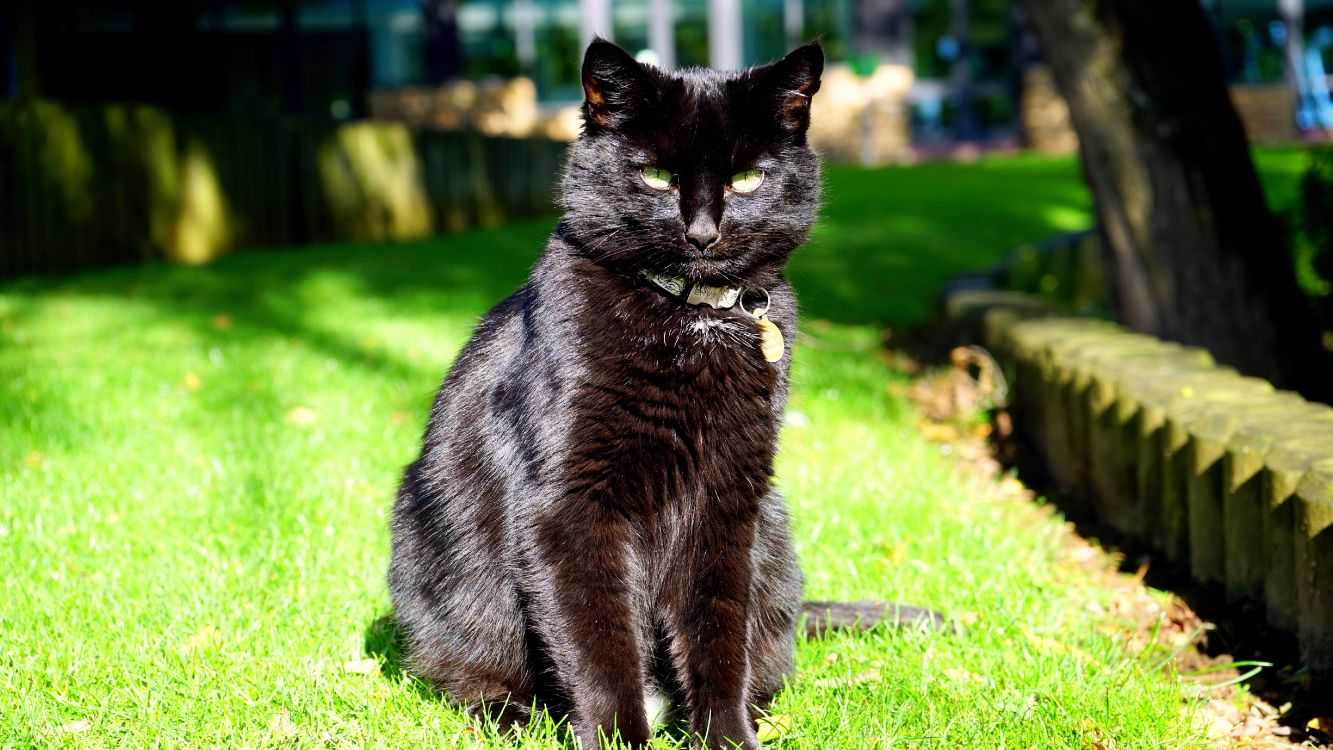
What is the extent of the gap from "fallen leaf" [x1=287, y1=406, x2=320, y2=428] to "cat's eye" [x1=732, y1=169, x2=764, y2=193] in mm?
2978

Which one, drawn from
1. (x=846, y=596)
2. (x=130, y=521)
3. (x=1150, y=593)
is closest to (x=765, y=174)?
(x=846, y=596)

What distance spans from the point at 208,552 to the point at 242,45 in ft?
72.1

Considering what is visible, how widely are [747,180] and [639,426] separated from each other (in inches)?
22.3

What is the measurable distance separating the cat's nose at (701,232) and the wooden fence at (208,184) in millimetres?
4510

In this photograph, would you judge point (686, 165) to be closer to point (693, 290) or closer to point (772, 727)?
point (693, 290)

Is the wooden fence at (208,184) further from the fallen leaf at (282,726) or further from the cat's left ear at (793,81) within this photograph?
the fallen leaf at (282,726)

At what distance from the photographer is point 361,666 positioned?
9.68ft

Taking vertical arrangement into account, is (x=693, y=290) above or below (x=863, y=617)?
above

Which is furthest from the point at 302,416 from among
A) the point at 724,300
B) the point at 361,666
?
the point at 724,300

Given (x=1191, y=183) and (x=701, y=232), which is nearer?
(x=701, y=232)

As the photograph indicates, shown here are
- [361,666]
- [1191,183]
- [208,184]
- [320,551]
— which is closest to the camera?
[361,666]

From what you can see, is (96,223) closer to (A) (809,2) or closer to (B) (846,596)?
(B) (846,596)

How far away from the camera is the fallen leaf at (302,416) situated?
16.7 ft

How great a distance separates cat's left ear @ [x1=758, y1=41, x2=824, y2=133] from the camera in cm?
260
